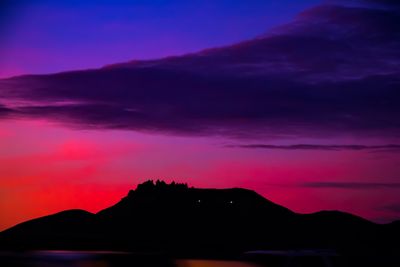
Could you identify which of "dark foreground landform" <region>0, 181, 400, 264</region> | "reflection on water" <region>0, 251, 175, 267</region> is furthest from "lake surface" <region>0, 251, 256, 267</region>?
"dark foreground landform" <region>0, 181, 400, 264</region>

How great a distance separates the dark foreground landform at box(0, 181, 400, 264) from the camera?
109ft

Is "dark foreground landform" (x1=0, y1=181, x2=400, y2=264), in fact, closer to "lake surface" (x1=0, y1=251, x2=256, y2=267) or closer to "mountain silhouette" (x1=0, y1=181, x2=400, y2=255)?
"mountain silhouette" (x1=0, y1=181, x2=400, y2=255)

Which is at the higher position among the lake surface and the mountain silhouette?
the lake surface

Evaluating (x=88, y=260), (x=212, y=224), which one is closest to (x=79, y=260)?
(x=88, y=260)

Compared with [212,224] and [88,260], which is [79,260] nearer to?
[88,260]

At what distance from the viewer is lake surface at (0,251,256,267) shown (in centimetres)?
885

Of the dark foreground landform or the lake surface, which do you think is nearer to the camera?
the lake surface

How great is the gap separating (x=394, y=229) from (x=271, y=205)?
10119 mm

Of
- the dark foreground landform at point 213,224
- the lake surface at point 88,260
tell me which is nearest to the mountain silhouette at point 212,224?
the dark foreground landform at point 213,224

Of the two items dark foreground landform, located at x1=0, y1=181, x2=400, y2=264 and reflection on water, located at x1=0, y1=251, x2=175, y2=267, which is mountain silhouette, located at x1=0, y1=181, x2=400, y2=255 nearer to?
dark foreground landform, located at x1=0, y1=181, x2=400, y2=264

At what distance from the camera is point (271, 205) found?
52.8m

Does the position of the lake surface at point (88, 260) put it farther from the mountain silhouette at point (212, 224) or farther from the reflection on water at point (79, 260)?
the mountain silhouette at point (212, 224)

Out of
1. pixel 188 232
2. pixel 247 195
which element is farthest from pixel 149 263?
pixel 247 195

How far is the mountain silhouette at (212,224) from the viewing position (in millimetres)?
33438
